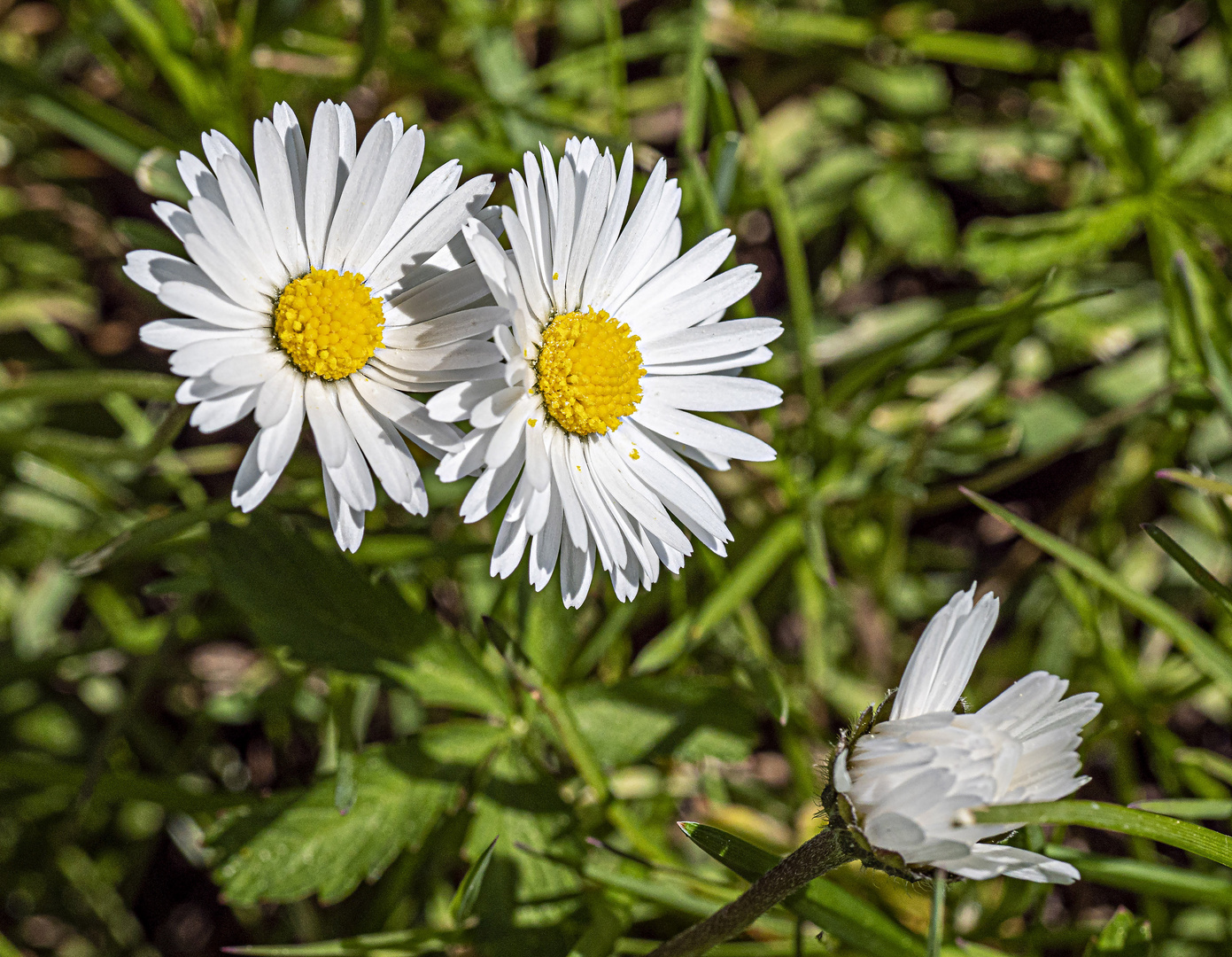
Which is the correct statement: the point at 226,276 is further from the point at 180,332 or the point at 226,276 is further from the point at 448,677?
the point at 448,677

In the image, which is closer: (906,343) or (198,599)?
(906,343)

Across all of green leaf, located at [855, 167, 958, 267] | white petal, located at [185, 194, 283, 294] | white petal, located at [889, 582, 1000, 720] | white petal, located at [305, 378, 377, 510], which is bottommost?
white petal, located at [889, 582, 1000, 720]

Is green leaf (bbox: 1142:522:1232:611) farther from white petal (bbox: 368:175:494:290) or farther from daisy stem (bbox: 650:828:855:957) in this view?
white petal (bbox: 368:175:494:290)

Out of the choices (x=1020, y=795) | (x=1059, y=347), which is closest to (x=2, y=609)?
(x=1020, y=795)

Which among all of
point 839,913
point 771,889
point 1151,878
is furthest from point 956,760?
point 1151,878

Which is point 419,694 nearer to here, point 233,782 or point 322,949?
point 322,949

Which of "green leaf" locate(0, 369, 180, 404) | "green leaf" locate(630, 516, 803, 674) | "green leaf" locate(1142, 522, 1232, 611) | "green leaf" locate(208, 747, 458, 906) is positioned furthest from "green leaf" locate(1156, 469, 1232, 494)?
"green leaf" locate(0, 369, 180, 404)

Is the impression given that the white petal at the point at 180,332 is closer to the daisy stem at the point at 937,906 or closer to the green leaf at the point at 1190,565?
the daisy stem at the point at 937,906

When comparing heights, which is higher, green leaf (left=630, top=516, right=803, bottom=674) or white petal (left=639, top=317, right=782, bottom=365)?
white petal (left=639, top=317, right=782, bottom=365)
